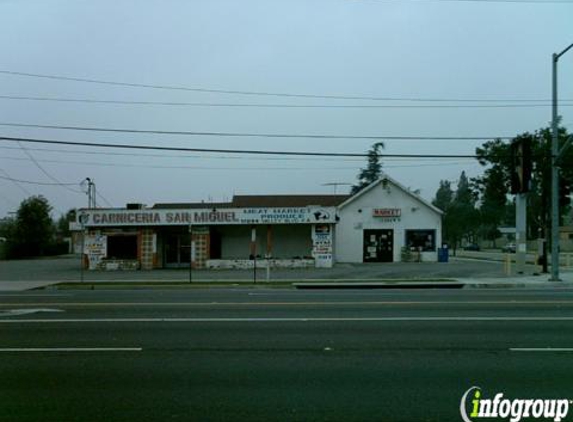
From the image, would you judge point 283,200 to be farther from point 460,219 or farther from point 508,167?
point 460,219

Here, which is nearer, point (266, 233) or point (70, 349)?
point (70, 349)

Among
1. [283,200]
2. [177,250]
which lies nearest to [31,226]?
[283,200]

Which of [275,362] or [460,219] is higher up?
[460,219]

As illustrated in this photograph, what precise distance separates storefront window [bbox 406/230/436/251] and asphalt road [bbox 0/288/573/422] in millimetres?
28106

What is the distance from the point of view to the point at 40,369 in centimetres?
807

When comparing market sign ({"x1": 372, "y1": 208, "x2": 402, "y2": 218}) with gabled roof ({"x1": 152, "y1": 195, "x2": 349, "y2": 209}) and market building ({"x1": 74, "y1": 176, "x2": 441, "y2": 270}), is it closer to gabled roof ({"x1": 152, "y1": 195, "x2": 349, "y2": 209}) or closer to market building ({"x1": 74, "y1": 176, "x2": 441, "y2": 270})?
market building ({"x1": 74, "y1": 176, "x2": 441, "y2": 270})

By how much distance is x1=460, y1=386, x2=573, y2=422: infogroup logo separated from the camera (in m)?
6.00

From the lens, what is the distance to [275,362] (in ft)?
27.5

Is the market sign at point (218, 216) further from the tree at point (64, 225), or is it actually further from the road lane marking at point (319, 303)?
the tree at point (64, 225)

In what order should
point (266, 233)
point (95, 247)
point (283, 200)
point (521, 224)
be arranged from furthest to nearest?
point (283, 200), point (266, 233), point (95, 247), point (521, 224)

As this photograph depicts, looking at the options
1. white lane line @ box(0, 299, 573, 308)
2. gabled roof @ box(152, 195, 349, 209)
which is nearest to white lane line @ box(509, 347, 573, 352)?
white lane line @ box(0, 299, 573, 308)

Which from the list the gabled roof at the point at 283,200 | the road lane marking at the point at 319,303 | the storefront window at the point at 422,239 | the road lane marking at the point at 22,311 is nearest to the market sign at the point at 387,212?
the storefront window at the point at 422,239

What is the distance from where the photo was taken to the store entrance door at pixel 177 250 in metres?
39.2

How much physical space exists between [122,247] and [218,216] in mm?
6596
